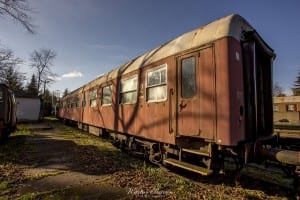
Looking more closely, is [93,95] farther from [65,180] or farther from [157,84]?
[65,180]

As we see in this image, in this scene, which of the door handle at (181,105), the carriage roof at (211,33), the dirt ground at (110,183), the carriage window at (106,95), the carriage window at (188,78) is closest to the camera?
the dirt ground at (110,183)

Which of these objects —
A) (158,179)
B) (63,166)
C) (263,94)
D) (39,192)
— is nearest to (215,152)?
(158,179)

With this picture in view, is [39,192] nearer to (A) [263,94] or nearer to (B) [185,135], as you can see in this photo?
(B) [185,135]

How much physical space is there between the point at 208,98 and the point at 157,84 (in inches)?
79.2

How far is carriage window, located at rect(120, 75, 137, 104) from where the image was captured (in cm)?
812

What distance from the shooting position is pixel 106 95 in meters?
11.2

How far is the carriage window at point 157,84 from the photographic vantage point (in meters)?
6.39

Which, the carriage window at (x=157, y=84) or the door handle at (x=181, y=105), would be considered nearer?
the door handle at (x=181, y=105)

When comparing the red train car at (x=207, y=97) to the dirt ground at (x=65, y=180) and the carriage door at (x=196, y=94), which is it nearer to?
the carriage door at (x=196, y=94)

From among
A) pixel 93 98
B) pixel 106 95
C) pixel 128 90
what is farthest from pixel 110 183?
pixel 93 98

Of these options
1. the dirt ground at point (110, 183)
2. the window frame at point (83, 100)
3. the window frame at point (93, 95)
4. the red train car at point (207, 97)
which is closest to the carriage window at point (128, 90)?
the red train car at point (207, 97)

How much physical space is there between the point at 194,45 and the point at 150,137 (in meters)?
2.81

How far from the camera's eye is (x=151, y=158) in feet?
23.1

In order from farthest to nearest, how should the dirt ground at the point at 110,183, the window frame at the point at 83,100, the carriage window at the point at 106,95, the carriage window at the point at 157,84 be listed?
the window frame at the point at 83,100, the carriage window at the point at 106,95, the carriage window at the point at 157,84, the dirt ground at the point at 110,183
